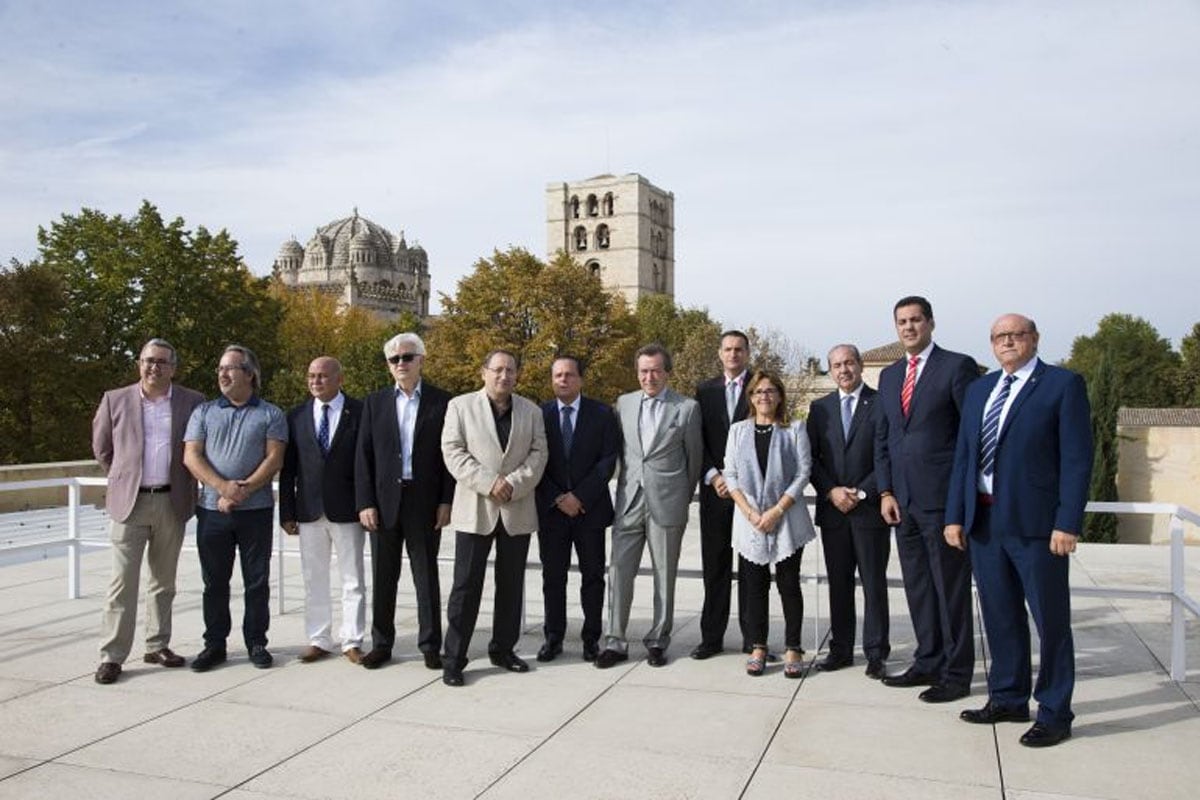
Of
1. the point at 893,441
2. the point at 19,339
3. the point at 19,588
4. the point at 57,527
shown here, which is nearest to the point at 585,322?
the point at 19,339

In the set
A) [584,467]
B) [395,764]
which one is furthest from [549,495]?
[395,764]

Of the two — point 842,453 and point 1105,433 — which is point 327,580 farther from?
point 1105,433

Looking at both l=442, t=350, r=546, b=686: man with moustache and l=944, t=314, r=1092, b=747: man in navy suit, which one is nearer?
l=944, t=314, r=1092, b=747: man in navy suit

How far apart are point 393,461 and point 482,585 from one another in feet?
3.00

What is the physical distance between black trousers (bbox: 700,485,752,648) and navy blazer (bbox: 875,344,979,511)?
1.08 meters

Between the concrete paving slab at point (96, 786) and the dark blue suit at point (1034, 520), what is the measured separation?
12.1ft

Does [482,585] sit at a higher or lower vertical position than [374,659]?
higher

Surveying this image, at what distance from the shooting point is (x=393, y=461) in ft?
19.1

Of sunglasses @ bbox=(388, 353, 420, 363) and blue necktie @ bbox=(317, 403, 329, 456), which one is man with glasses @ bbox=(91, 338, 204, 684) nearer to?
blue necktie @ bbox=(317, 403, 329, 456)

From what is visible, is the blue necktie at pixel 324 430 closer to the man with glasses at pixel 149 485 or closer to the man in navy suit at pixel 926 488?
the man with glasses at pixel 149 485

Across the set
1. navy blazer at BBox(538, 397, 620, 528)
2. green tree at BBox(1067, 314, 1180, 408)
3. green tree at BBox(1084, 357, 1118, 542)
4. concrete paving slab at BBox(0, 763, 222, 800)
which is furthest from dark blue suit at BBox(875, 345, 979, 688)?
green tree at BBox(1067, 314, 1180, 408)

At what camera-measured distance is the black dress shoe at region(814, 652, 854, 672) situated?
577 cm

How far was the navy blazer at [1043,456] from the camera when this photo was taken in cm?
450

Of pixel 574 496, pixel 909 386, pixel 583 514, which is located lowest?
pixel 583 514
